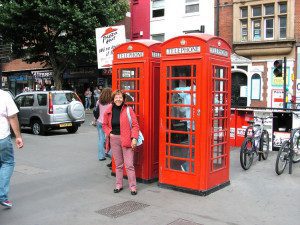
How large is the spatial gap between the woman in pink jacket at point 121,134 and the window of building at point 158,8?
21.8 m

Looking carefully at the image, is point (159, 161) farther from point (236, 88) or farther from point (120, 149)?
point (236, 88)

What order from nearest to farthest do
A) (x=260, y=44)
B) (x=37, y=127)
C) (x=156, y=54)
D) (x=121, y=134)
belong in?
(x=121, y=134)
(x=156, y=54)
(x=37, y=127)
(x=260, y=44)

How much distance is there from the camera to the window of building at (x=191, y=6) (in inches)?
993

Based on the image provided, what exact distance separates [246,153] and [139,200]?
10.4 feet

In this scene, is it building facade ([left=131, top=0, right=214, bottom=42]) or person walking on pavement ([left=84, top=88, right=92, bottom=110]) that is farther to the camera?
person walking on pavement ([left=84, top=88, right=92, bottom=110])

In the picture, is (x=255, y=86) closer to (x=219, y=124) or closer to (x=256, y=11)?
(x=256, y=11)

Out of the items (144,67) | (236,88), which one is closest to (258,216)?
(144,67)

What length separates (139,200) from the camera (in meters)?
6.02

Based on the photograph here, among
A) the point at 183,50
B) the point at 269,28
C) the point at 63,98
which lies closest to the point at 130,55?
the point at 183,50

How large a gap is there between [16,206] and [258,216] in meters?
3.54

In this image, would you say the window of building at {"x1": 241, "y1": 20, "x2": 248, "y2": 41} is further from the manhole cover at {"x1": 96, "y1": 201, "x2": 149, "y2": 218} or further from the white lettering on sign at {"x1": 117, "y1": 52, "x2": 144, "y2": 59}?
the manhole cover at {"x1": 96, "y1": 201, "x2": 149, "y2": 218}

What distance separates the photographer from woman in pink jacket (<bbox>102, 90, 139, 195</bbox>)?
20.6 ft

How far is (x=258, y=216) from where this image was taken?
5.29 m

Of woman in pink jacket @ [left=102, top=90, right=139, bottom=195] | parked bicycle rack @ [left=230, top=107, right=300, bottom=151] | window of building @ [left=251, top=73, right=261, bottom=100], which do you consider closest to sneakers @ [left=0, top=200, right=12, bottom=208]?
woman in pink jacket @ [left=102, top=90, right=139, bottom=195]
